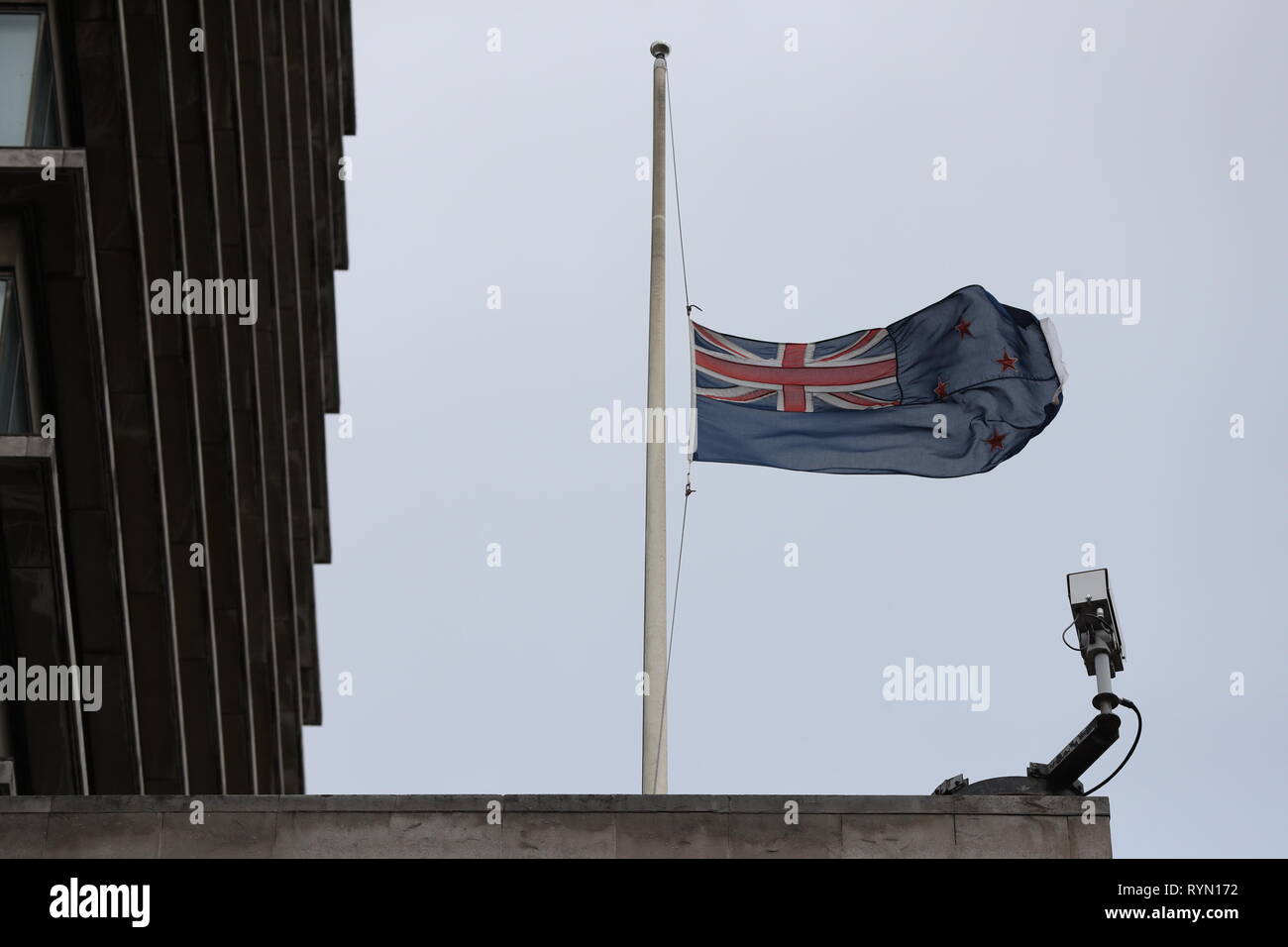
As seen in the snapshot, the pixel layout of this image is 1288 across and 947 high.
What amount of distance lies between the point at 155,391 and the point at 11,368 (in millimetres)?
3816

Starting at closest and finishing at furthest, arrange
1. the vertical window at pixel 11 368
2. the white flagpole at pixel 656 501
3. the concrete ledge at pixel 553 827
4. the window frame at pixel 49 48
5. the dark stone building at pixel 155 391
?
the concrete ledge at pixel 553 827, the white flagpole at pixel 656 501, the vertical window at pixel 11 368, the dark stone building at pixel 155 391, the window frame at pixel 49 48

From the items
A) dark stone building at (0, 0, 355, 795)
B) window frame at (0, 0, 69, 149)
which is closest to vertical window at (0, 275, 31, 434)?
dark stone building at (0, 0, 355, 795)

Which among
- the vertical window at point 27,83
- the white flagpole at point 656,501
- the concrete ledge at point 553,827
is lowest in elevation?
the concrete ledge at point 553,827

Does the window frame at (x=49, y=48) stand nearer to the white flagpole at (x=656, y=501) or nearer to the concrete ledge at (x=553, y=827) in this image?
the white flagpole at (x=656, y=501)

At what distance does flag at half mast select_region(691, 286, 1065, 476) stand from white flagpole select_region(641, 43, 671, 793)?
57cm

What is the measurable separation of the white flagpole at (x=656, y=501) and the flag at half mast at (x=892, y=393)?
0.57 m

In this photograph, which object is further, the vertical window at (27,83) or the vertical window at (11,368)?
the vertical window at (27,83)

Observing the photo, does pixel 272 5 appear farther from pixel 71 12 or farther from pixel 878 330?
pixel 878 330

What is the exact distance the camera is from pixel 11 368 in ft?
68.9

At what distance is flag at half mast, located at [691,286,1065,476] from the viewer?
19766 mm

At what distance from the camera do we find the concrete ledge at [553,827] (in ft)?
46.4

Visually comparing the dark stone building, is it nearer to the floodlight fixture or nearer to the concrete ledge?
the concrete ledge

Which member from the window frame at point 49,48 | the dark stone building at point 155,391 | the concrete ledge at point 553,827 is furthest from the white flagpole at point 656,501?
the window frame at point 49,48
